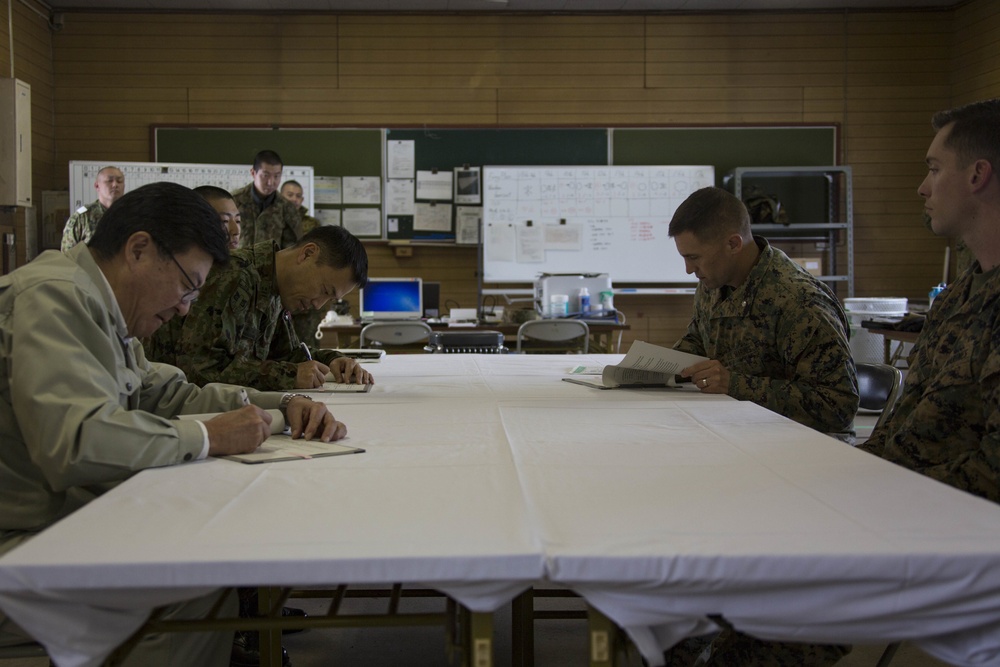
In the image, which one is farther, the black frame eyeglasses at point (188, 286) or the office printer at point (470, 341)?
the office printer at point (470, 341)

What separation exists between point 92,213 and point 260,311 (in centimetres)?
355

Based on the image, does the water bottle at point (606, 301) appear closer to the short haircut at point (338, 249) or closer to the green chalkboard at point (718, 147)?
the green chalkboard at point (718, 147)

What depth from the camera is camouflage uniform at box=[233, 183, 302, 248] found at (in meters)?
6.03

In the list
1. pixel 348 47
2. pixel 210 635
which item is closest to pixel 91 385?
pixel 210 635

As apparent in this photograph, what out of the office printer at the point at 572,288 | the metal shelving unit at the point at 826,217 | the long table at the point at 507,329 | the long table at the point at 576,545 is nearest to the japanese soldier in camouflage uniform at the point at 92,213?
the long table at the point at 507,329

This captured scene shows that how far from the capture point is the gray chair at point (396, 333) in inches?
202

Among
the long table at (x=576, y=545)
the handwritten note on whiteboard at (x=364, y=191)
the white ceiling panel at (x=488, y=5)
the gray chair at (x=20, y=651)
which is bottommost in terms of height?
the gray chair at (x=20, y=651)

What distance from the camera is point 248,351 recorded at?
8.83 feet

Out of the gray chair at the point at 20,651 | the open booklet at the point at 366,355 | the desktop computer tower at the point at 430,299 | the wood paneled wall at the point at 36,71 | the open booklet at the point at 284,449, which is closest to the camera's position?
the gray chair at the point at 20,651

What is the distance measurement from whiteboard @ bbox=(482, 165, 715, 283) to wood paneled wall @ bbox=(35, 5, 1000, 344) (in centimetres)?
35

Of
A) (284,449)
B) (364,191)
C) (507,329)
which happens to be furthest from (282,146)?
(284,449)

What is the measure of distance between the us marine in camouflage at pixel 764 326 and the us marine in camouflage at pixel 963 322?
0.42m

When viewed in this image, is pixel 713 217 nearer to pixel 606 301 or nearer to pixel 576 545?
pixel 576 545

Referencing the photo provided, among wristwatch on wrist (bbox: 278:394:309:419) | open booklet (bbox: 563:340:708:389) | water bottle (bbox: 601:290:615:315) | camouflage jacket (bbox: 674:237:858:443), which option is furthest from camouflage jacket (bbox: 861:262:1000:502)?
water bottle (bbox: 601:290:615:315)
